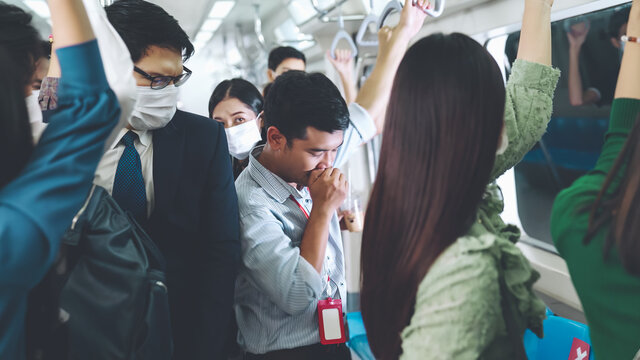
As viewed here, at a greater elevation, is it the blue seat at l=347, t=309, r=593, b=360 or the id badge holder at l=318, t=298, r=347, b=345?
the id badge holder at l=318, t=298, r=347, b=345

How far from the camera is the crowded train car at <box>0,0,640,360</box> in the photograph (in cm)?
78

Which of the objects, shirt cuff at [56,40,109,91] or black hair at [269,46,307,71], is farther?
black hair at [269,46,307,71]

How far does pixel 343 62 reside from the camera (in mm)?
2697

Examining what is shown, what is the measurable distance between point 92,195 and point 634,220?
3.50ft

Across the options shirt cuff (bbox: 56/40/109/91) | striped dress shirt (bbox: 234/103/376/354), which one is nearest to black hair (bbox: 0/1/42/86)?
shirt cuff (bbox: 56/40/109/91)

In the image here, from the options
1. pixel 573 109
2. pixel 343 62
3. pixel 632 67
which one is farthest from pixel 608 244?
pixel 343 62

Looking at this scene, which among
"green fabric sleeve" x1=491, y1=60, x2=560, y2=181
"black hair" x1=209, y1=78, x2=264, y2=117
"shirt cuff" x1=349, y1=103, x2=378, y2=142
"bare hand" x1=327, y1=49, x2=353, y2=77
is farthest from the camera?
"bare hand" x1=327, y1=49, x2=353, y2=77

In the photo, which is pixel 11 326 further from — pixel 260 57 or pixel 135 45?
pixel 260 57

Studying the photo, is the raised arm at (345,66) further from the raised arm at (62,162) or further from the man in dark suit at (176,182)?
the raised arm at (62,162)

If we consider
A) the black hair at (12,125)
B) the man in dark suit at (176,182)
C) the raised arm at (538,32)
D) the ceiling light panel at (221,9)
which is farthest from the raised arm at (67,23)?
Result: the ceiling light panel at (221,9)

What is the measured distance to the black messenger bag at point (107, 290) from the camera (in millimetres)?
929

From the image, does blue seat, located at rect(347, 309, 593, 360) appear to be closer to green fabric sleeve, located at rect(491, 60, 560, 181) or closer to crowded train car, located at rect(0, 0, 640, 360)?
crowded train car, located at rect(0, 0, 640, 360)

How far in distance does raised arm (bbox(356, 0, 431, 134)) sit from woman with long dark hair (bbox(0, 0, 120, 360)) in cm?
109

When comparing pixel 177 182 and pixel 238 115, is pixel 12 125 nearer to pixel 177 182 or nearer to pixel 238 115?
pixel 177 182
